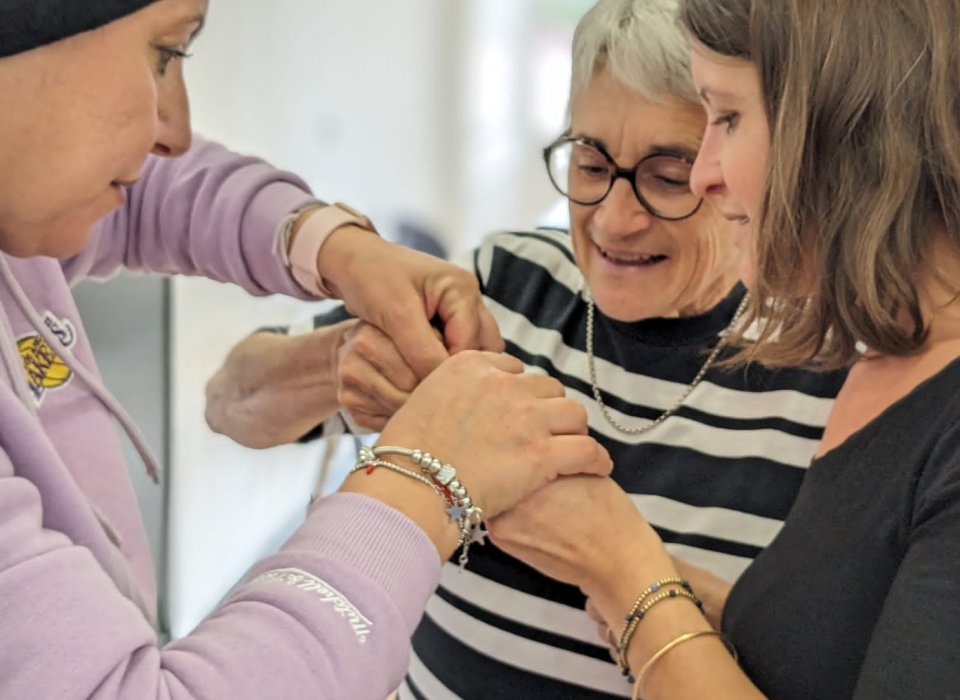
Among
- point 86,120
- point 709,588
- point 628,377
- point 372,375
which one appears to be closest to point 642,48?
point 628,377

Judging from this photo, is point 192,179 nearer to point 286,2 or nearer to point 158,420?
point 158,420

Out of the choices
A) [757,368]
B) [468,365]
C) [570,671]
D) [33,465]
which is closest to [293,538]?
[33,465]

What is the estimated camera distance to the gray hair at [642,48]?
121cm

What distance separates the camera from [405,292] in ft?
3.49

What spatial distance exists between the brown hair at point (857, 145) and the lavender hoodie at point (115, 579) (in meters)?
0.43

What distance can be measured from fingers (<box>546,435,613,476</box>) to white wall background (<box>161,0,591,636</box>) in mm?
920

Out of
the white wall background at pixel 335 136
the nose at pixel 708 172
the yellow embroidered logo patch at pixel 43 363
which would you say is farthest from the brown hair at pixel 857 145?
the white wall background at pixel 335 136

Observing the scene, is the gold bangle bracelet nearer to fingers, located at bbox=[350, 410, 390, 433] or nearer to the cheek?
fingers, located at bbox=[350, 410, 390, 433]

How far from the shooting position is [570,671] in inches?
46.9

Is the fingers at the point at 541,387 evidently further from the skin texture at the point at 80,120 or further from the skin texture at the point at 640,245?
the skin texture at the point at 80,120

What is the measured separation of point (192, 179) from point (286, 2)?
167 cm

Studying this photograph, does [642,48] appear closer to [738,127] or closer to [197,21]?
[738,127]

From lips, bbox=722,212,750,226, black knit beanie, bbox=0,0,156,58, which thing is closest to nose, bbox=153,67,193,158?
black knit beanie, bbox=0,0,156,58

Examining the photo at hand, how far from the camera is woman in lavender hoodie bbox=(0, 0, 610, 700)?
0.56 metres
